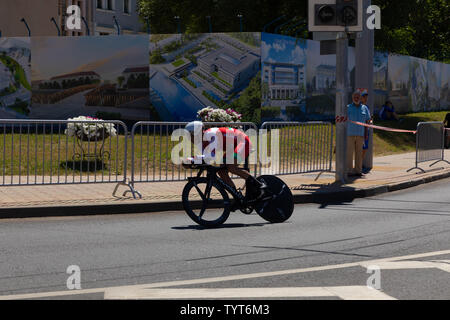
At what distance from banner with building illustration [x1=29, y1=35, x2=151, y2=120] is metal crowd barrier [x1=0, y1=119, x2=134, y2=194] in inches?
538

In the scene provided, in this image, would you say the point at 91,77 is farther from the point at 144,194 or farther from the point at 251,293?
the point at 251,293

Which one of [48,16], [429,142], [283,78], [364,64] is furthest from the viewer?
[48,16]

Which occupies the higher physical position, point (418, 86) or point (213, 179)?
point (418, 86)

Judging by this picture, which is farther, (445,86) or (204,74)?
(445,86)

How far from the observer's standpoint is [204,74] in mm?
26781

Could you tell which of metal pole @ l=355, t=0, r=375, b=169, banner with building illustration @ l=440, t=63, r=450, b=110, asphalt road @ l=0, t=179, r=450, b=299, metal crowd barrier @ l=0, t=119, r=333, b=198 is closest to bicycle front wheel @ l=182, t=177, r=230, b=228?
asphalt road @ l=0, t=179, r=450, b=299

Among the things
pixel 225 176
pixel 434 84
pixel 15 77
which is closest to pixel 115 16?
pixel 434 84

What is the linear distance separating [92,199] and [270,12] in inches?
893

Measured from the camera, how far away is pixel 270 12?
33406mm

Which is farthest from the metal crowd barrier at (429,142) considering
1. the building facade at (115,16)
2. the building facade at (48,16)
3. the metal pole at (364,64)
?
the building facade at (115,16)

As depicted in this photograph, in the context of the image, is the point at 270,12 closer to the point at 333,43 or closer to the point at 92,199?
the point at 333,43

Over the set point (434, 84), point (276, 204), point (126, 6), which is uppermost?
point (126, 6)

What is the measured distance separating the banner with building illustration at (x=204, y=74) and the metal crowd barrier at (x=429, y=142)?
7.77 meters

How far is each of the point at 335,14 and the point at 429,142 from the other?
6043 millimetres
